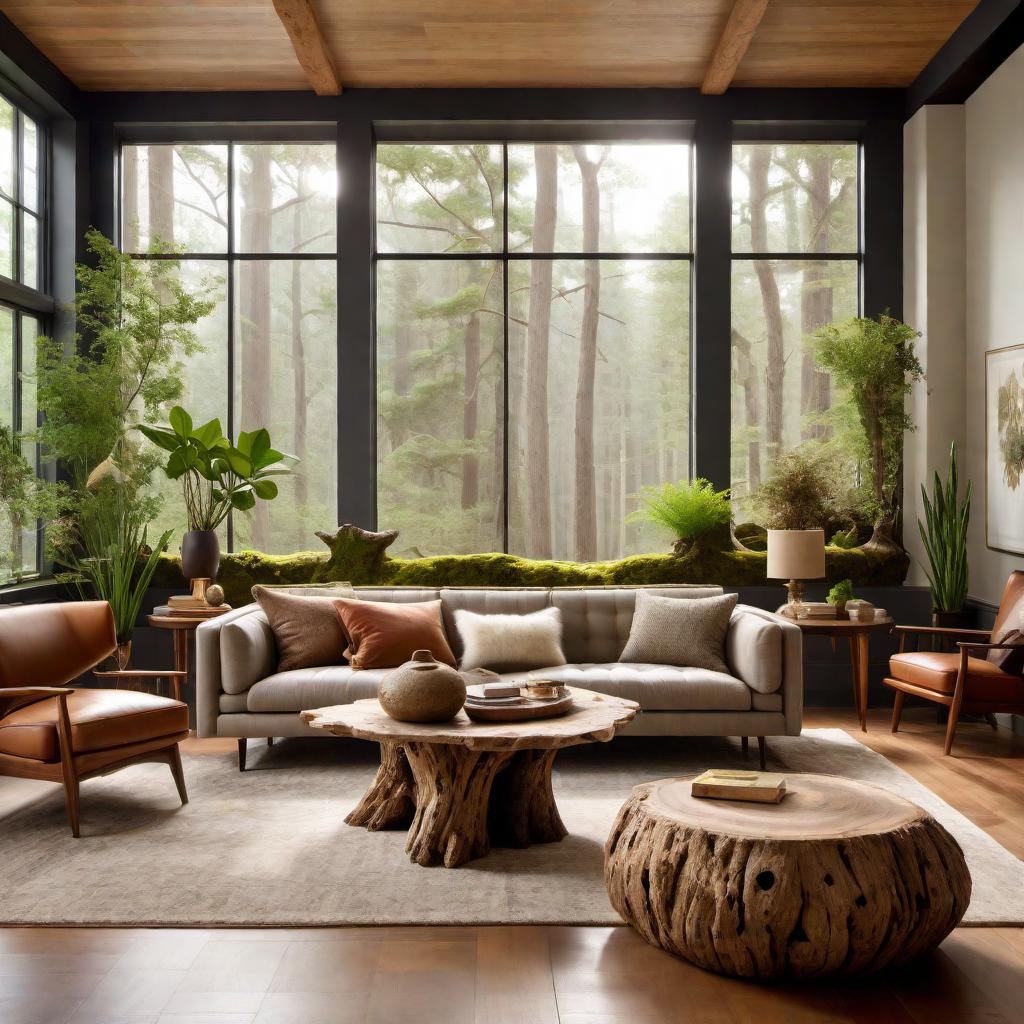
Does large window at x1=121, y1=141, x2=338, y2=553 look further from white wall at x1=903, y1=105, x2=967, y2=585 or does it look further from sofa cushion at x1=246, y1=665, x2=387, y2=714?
white wall at x1=903, y1=105, x2=967, y2=585

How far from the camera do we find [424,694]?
11.8 ft

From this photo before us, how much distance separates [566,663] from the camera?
5.35 meters

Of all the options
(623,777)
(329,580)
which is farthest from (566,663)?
(329,580)

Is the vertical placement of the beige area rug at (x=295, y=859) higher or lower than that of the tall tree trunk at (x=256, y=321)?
lower

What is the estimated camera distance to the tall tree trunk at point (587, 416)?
8156 millimetres

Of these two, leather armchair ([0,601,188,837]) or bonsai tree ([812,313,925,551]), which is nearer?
leather armchair ([0,601,188,837])

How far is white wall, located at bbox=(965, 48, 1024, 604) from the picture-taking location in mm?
5945

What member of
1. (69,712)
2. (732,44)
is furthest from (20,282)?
(732,44)

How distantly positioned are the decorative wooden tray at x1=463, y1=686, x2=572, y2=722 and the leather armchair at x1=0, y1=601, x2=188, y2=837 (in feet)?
4.53

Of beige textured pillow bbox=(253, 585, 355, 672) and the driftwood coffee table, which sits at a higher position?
beige textured pillow bbox=(253, 585, 355, 672)

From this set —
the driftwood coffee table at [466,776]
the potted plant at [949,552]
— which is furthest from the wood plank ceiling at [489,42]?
the driftwood coffee table at [466,776]

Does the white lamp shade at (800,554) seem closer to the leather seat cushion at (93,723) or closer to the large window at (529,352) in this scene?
the large window at (529,352)

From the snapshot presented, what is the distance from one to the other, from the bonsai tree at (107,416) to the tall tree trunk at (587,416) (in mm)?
3077

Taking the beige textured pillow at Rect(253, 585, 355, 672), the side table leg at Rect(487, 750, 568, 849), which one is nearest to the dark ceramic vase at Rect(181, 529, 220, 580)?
the beige textured pillow at Rect(253, 585, 355, 672)
